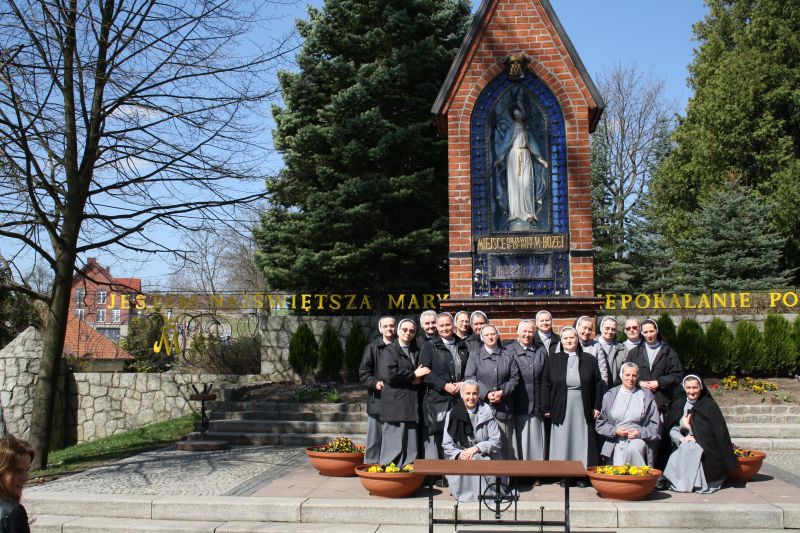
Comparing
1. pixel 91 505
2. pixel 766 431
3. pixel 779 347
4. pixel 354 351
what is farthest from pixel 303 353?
pixel 779 347

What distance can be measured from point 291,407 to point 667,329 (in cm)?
751

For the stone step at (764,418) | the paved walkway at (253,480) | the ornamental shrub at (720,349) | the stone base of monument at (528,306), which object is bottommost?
the paved walkway at (253,480)

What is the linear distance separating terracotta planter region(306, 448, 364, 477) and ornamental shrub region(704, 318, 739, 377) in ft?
28.2

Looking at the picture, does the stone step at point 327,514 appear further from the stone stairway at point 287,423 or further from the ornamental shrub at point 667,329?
the ornamental shrub at point 667,329

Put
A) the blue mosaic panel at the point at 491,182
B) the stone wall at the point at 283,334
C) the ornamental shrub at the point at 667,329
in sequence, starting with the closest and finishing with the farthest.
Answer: the blue mosaic panel at the point at 491,182 < the ornamental shrub at the point at 667,329 < the stone wall at the point at 283,334

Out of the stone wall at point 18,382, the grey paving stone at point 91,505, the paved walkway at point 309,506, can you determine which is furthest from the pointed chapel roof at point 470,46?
the stone wall at point 18,382

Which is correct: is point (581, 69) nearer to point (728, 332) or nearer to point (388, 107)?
point (728, 332)

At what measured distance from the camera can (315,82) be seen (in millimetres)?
18562

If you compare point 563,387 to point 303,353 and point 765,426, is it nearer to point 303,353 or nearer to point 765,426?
point 765,426

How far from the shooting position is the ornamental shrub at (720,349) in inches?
572

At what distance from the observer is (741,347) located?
47.8 ft

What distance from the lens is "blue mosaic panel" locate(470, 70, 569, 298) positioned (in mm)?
11383

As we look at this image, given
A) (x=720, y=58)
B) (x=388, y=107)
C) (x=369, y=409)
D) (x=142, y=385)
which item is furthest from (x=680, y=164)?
(x=369, y=409)

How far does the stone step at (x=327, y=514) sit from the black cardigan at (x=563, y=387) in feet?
3.80
